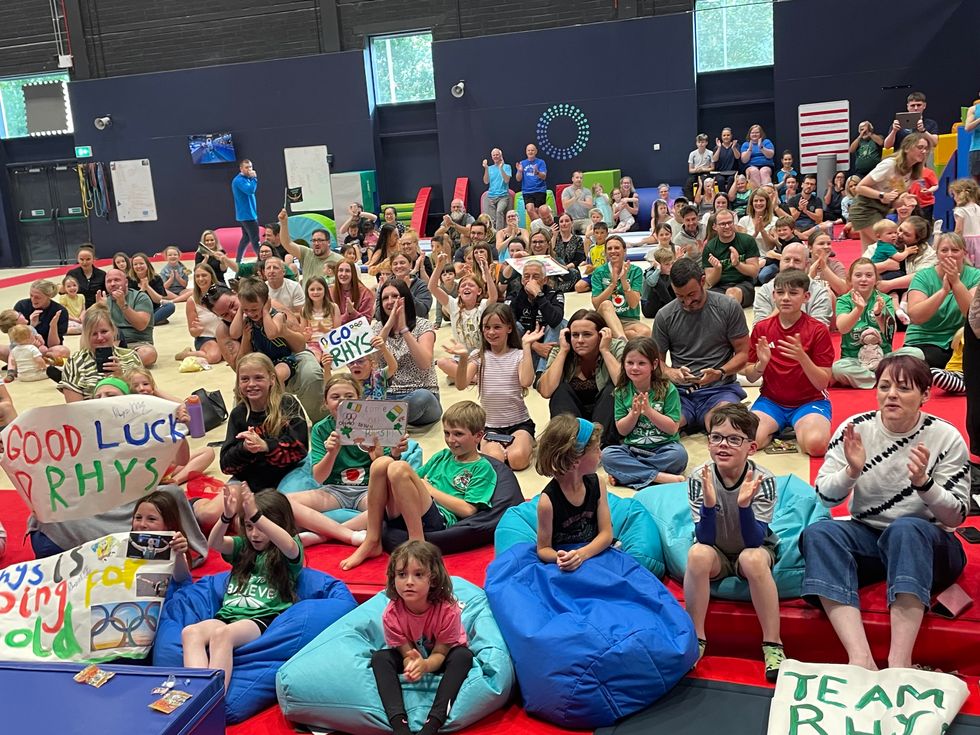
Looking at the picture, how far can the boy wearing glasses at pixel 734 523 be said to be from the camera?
152 inches

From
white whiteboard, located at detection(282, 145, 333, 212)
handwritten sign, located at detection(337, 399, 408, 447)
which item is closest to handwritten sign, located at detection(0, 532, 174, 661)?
handwritten sign, located at detection(337, 399, 408, 447)

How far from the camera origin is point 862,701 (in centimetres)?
352

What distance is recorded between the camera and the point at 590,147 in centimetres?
1970

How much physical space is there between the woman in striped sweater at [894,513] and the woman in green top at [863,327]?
9.68 feet

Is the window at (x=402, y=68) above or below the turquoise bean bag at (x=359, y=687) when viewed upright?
above

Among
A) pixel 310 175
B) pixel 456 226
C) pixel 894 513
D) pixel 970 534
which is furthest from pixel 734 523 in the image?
pixel 310 175

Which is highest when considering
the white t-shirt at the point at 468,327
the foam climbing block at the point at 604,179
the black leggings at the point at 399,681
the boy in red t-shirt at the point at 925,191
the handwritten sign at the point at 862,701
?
the foam climbing block at the point at 604,179

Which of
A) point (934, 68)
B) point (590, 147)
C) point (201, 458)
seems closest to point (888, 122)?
point (934, 68)

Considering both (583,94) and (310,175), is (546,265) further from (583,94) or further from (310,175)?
(310,175)

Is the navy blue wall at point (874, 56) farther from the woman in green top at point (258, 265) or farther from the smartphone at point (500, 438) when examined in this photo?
the smartphone at point (500, 438)

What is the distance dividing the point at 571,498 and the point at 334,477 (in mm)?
1720

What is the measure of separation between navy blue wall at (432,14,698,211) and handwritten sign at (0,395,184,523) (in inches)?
629

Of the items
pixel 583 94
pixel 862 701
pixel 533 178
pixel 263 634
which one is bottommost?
pixel 862 701

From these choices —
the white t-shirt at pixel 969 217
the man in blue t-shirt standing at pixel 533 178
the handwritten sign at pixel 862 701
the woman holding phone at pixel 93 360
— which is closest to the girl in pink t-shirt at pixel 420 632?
the handwritten sign at pixel 862 701
